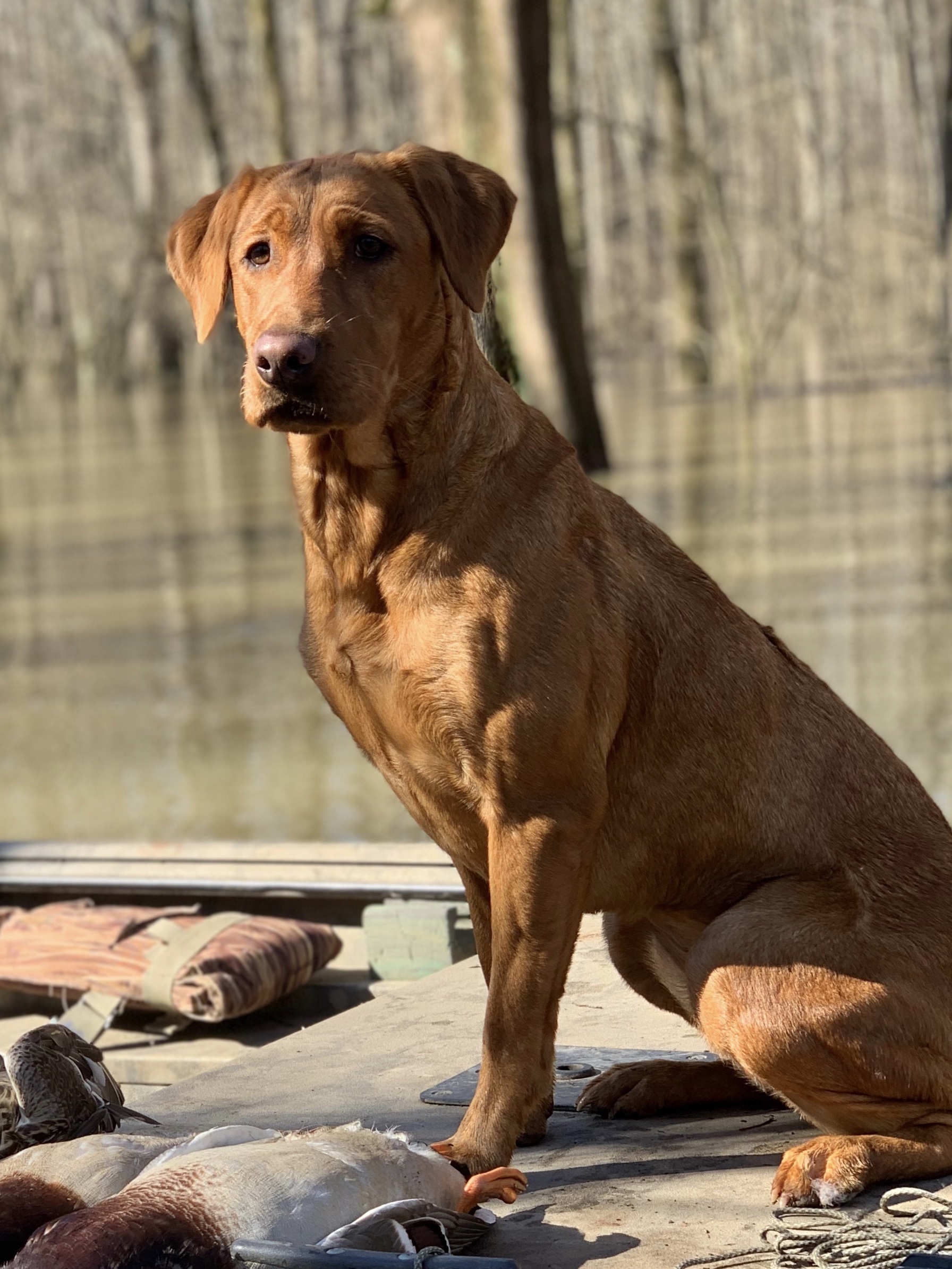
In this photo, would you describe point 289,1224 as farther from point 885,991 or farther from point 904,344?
point 904,344

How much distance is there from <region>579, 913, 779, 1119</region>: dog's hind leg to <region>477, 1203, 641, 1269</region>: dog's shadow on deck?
1.94 ft

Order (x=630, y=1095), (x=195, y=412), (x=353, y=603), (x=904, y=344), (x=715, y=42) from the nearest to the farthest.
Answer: (x=353, y=603) < (x=630, y=1095) < (x=195, y=412) < (x=904, y=344) < (x=715, y=42)

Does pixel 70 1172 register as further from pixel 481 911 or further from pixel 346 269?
pixel 346 269

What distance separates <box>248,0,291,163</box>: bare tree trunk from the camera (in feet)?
106

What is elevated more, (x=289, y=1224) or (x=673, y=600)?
(x=673, y=600)

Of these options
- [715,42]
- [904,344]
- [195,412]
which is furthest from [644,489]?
[715,42]

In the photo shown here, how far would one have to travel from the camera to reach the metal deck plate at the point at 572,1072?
4.14 m

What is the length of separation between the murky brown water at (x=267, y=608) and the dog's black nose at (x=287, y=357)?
16.7 ft

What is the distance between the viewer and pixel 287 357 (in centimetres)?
342

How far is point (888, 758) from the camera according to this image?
3.77 metres

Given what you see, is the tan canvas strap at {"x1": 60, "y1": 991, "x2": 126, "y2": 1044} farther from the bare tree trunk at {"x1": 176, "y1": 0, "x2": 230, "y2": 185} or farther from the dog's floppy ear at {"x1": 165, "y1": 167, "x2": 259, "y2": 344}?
the bare tree trunk at {"x1": 176, "y1": 0, "x2": 230, "y2": 185}

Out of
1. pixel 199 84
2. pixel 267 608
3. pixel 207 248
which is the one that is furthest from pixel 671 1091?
pixel 199 84

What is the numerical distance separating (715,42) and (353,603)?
175 feet

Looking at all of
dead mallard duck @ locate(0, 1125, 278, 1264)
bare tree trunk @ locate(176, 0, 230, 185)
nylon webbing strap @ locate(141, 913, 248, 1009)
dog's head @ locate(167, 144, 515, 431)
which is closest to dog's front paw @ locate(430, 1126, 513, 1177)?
dead mallard duck @ locate(0, 1125, 278, 1264)
